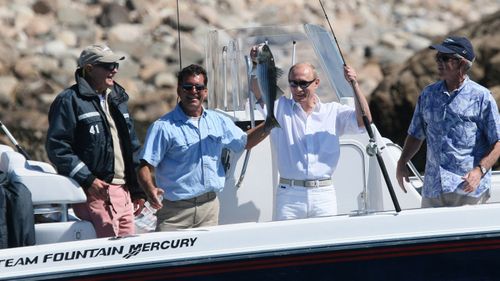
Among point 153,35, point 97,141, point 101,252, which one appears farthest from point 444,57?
point 153,35

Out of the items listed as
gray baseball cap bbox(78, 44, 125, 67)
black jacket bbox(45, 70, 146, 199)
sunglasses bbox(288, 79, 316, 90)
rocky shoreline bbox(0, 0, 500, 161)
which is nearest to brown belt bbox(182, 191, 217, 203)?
black jacket bbox(45, 70, 146, 199)

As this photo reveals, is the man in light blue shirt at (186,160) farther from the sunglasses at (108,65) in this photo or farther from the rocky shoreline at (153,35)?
the rocky shoreline at (153,35)

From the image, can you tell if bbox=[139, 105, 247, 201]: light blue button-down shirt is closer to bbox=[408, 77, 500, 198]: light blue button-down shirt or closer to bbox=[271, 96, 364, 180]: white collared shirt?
bbox=[271, 96, 364, 180]: white collared shirt

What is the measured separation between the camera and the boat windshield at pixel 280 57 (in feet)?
24.8

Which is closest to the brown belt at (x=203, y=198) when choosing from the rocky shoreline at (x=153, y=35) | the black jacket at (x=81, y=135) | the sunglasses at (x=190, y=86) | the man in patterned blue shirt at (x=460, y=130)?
the black jacket at (x=81, y=135)

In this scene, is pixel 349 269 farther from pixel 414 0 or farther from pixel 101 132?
pixel 414 0

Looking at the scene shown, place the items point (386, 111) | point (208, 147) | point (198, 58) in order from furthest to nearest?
point (198, 58), point (386, 111), point (208, 147)

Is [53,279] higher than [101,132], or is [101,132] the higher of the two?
[101,132]

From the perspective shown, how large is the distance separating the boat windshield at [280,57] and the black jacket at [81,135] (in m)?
1.24

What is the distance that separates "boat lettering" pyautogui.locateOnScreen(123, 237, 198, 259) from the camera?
6.27m

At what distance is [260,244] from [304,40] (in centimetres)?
178

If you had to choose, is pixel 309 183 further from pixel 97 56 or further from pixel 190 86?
pixel 97 56

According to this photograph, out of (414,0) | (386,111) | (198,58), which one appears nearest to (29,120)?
(198,58)

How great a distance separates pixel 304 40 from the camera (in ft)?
25.2
